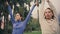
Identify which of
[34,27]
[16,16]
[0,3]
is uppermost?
[0,3]

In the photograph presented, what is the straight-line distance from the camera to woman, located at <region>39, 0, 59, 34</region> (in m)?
1.67

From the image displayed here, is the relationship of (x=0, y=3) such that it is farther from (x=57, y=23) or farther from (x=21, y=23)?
(x=57, y=23)

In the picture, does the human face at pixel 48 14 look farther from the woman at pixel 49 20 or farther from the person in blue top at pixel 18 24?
the person in blue top at pixel 18 24

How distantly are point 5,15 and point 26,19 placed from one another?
25 centimetres

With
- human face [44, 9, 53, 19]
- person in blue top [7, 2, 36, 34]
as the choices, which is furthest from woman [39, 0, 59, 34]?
person in blue top [7, 2, 36, 34]

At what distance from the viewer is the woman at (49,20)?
1675mm

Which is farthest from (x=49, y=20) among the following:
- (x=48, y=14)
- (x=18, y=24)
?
(x=18, y=24)

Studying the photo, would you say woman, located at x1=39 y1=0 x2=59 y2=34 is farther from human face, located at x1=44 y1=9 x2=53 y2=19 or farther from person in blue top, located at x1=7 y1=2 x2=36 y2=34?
person in blue top, located at x1=7 y1=2 x2=36 y2=34

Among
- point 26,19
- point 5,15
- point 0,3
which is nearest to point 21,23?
point 26,19

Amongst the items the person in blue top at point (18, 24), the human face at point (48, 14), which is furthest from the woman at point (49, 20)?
the person in blue top at point (18, 24)

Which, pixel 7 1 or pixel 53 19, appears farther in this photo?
pixel 7 1

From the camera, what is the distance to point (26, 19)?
5.74ft

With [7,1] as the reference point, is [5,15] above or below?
below

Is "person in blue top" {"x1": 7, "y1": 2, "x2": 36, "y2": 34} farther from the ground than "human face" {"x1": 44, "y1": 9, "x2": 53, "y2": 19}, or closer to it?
closer to it
